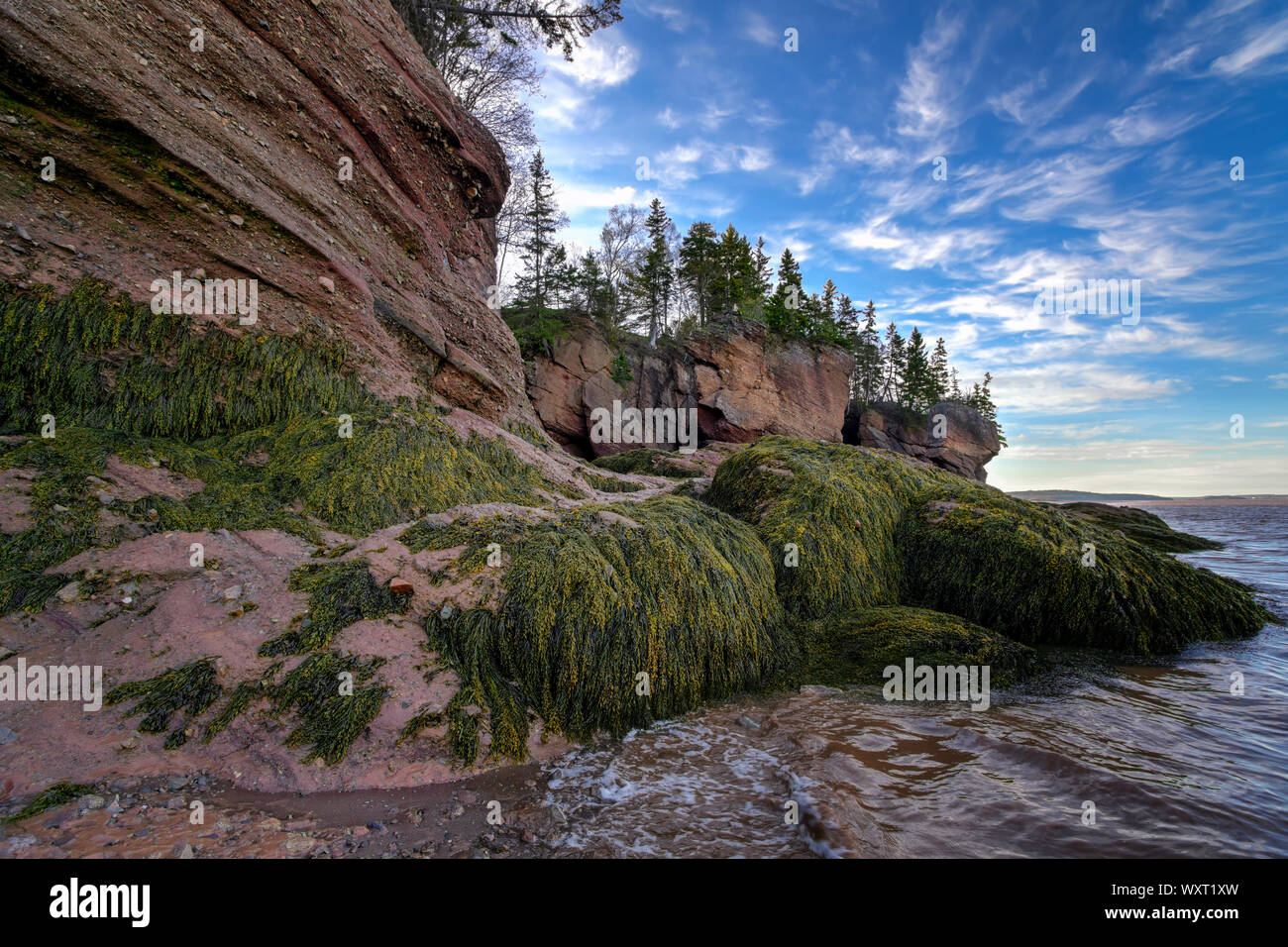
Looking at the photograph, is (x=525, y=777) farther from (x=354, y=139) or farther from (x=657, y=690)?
(x=354, y=139)

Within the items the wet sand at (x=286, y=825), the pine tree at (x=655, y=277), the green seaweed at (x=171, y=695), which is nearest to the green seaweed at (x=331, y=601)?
the green seaweed at (x=171, y=695)

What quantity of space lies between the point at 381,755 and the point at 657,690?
189 centimetres

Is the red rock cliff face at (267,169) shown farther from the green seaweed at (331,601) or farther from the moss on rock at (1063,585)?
the moss on rock at (1063,585)

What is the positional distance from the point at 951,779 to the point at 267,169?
8331mm

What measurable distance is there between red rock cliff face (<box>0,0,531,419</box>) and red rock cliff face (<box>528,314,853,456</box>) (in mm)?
20021

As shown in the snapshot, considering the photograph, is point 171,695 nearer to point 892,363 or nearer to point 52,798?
point 52,798

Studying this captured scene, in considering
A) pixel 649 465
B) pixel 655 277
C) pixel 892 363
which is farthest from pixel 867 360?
pixel 649 465

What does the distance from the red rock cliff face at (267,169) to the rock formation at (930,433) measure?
40.0 m

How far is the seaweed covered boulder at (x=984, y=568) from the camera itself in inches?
214

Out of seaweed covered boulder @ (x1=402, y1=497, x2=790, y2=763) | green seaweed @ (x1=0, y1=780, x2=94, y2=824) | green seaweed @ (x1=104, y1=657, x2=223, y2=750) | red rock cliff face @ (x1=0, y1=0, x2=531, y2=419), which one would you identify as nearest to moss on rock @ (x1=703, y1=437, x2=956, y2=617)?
seaweed covered boulder @ (x1=402, y1=497, x2=790, y2=763)

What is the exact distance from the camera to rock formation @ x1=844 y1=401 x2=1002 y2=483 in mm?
42844

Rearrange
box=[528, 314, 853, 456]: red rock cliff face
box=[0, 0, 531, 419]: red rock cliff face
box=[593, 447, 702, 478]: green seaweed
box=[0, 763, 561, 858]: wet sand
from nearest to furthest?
box=[0, 763, 561, 858]: wet sand, box=[0, 0, 531, 419]: red rock cliff face, box=[593, 447, 702, 478]: green seaweed, box=[528, 314, 853, 456]: red rock cliff face

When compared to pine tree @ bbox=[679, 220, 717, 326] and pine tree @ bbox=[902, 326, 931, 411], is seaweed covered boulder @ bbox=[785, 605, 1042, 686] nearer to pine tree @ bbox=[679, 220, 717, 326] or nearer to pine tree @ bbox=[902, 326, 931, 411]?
pine tree @ bbox=[679, 220, 717, 326]

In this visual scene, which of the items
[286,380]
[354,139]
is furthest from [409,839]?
[354,139]
